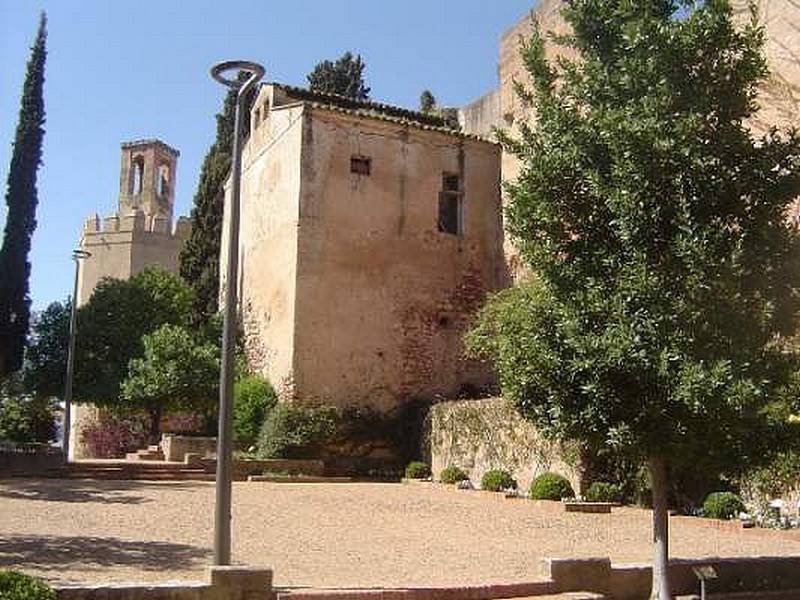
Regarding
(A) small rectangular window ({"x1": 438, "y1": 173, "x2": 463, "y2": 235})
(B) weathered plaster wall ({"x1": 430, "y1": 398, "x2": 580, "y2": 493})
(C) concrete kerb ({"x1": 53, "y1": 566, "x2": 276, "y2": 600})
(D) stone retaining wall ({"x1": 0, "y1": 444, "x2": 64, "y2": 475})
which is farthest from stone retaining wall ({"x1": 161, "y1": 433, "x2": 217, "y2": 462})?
(C) concrete kerb ({"x1": 53, "y1": 566, "x2": 276, "y2": 600})

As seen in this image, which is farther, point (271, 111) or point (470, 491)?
point (271, 111)

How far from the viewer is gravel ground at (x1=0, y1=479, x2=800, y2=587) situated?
892 cm

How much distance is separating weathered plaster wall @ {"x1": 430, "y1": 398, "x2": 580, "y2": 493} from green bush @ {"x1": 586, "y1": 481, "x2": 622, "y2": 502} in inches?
28.7

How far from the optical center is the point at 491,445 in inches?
785

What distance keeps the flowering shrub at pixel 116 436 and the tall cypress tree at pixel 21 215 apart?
17.0 ft

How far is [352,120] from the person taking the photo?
25203mm

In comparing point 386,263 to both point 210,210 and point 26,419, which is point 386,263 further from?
point 26,419

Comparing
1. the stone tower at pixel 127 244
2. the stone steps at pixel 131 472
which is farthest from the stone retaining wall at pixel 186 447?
the stone tower at pixel 127 244

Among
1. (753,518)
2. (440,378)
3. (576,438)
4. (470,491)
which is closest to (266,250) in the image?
(440,378)

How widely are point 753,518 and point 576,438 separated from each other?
23.5ft

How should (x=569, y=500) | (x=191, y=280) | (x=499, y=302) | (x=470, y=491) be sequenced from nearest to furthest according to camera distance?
1. (x=569, y=500)
2. (x=470, y=491)
3. (x=499, y=302)
4. (x=191, y=280)

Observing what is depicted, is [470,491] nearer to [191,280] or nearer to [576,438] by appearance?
[576,438]

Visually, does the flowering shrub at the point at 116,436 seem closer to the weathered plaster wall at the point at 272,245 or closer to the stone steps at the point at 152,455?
the stone steps at the point at 152,455

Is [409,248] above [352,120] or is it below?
below
